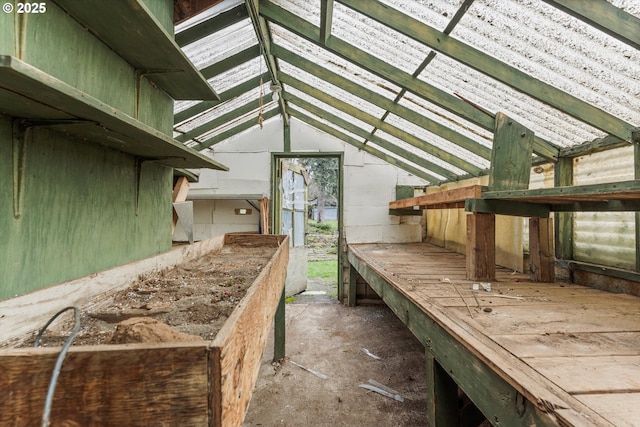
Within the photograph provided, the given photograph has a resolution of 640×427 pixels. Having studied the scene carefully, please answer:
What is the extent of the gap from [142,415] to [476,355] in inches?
47.1

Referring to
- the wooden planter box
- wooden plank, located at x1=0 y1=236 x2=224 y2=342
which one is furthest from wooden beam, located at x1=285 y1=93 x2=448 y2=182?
the wooden planter box

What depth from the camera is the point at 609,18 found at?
1571 millimetres

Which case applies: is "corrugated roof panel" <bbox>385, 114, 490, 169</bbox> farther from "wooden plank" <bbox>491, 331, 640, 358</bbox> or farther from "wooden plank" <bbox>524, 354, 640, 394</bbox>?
"wooden plank" <bbox>524, 354, 640, 394</bbox>

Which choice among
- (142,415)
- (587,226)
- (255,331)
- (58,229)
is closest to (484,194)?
(587,226)

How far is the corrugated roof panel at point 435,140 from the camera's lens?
3975 mm

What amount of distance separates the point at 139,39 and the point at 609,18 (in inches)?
95.1

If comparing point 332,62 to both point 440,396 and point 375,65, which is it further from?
point 440,396

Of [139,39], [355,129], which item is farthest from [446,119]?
[139,39]

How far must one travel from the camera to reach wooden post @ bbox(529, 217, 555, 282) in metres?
2.59

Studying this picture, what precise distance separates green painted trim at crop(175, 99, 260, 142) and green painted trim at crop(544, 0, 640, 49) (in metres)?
4.05

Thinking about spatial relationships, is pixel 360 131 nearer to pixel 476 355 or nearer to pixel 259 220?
pixel 259 220

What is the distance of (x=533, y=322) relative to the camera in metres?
1.63

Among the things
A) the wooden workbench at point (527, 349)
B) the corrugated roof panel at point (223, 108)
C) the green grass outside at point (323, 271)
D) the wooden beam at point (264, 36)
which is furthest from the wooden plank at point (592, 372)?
the green grass outside at point (323, 271)
